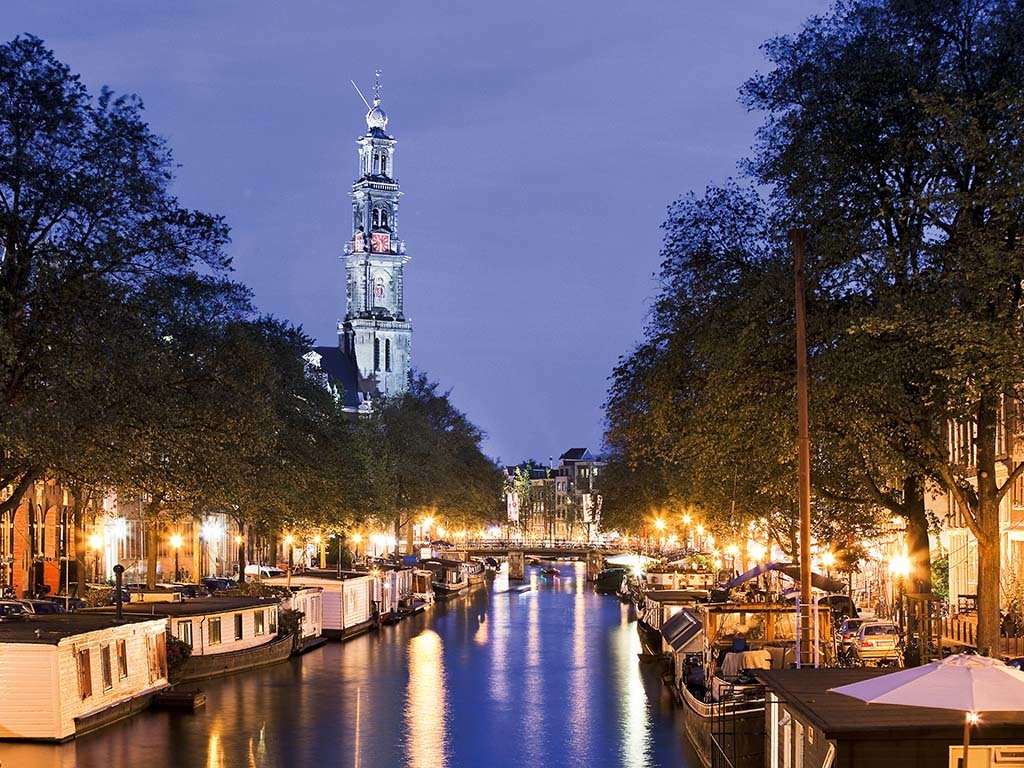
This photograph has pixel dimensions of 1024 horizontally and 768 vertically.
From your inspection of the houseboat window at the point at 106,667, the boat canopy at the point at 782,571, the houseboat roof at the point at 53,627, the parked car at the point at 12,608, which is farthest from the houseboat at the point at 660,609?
the houseboat window at the point at 106,667

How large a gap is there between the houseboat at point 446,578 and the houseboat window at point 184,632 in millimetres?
62546

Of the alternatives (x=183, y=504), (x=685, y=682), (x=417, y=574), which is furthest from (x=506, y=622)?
(x=685, y=682)

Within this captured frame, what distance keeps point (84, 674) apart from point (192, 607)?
1332 cm

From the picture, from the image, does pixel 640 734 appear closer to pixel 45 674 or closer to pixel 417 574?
pixel 45 674

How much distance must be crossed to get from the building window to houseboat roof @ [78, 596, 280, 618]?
508 millimetres

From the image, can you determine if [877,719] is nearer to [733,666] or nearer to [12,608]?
[733,666]

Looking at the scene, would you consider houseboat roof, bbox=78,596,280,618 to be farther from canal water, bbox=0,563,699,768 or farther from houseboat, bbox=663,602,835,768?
houseboat, bbox=663,602,835,768

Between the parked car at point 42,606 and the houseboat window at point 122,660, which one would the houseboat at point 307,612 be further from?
the houseboat window at point 122,660

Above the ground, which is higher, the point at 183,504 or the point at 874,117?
the point at 874,117

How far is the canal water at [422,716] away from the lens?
36438mm

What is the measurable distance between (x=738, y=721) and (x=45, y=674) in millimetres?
17652

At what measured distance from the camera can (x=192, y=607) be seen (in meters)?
51.3

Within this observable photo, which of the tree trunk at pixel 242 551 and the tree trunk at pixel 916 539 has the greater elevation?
the tree trunk at pixel 916 539

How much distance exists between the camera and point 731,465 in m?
42.8
